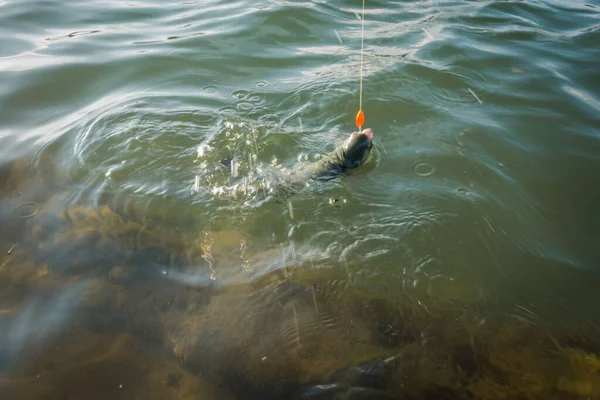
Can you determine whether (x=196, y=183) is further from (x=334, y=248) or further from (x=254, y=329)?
(x=254, y=329)

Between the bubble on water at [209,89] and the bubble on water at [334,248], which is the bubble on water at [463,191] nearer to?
the bubble on water at [334,248]

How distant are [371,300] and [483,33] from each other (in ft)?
22.7

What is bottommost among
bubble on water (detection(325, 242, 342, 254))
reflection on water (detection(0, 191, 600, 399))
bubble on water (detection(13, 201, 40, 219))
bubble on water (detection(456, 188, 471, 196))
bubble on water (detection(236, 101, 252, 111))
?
reflection on water (detection(0, 191, 600, 399))

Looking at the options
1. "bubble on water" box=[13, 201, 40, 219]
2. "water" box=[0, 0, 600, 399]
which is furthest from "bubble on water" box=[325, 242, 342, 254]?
"bubble on water" box=[13, 201, 40, 219]

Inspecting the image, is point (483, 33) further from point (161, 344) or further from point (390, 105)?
point (161, 344)

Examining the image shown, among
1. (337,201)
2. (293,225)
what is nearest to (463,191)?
(337,201)

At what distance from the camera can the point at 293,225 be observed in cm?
387

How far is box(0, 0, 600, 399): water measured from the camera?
2801 mm

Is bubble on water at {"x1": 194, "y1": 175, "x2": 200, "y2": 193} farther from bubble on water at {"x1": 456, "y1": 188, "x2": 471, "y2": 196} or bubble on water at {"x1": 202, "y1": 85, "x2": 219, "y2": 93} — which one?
bubble on water at {"x1": 456, "y1": 188, "x2": 471, "y2": 196}

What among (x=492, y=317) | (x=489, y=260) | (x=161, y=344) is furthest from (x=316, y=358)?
(x=489, y=260)

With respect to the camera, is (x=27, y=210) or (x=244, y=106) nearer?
(x=27, y=210)

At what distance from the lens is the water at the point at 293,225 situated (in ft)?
9.19

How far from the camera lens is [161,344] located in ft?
9.50

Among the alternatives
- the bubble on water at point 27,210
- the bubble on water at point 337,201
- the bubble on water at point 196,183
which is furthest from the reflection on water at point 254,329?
the bubble on water at point 196,183
